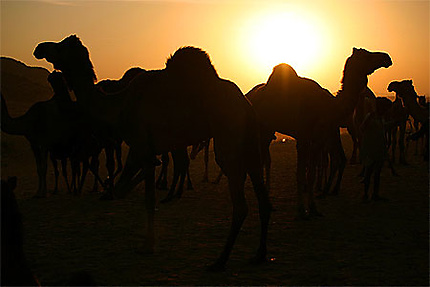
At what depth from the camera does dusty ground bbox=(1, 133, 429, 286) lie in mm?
5734

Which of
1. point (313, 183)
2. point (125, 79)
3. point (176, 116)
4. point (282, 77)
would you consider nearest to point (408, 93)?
point (282, 77)

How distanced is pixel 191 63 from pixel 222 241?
101 inches

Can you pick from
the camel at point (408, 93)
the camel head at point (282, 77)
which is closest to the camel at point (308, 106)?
the camel head at point (282, 77)

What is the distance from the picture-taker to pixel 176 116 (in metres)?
6.72

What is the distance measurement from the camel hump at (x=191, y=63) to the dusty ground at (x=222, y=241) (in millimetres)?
2337

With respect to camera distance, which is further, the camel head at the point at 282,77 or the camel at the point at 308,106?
the camel head at the point at 282,77

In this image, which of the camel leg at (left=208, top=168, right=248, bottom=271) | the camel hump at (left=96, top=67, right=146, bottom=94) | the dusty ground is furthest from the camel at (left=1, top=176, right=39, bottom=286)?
the camel hump at (left=96, top=67, right=146, bottom=94)

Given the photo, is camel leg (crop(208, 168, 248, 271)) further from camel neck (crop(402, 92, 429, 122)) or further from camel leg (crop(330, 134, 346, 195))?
camel neck (crop(402, 92, 429, 122))

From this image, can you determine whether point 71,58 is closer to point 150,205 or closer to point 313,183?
point 150,205

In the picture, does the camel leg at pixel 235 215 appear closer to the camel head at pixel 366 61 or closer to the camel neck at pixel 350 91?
the camel neck at pixel 350 91

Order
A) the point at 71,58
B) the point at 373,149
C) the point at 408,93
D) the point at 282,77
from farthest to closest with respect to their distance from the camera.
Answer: the point at 408,93 → the point at 373,149 → the point at 282,77 → the point at 71,58

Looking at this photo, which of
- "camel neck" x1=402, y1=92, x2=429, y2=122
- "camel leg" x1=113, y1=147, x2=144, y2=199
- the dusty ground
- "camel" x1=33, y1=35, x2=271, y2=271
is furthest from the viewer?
"camel neck" x1=402, y1=92, x2=429, y2=122

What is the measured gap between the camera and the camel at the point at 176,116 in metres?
6.11

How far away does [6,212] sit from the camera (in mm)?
2771
